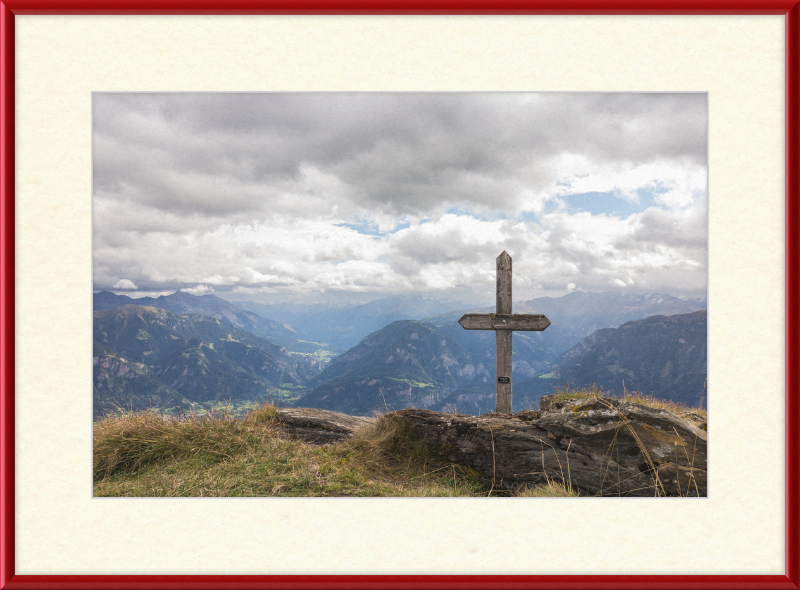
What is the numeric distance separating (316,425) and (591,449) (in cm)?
401

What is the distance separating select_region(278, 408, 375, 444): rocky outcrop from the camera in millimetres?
5207

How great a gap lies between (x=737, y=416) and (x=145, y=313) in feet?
787

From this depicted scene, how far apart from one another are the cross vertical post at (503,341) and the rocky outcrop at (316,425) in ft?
8.82

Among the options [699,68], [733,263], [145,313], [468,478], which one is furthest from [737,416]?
[145,313]

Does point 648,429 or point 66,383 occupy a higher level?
point 66,383

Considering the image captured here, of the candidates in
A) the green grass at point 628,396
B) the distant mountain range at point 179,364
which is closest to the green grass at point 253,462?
the green grass at point 628,396

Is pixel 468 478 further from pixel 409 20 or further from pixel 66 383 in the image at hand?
pixel 409 20

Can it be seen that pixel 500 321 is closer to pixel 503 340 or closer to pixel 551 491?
pixel 503 340

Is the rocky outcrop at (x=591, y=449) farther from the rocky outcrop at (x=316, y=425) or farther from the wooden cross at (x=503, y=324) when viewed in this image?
the wooden cross at (x=503, y=324)

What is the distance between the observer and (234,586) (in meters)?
2.79

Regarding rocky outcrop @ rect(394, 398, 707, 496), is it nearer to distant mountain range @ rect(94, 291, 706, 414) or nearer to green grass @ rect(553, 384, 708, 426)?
green grass @ rect(553, 384, 708, 426)

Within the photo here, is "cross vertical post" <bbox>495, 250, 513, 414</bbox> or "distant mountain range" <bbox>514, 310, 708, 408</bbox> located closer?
"cross vertical post" <bbox>495, 250, 513, 414</bbox>

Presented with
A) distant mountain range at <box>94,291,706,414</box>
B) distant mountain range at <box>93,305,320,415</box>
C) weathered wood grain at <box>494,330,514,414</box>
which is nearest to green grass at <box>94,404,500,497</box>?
weathered wood grain at <box>494,330,514,414</box>

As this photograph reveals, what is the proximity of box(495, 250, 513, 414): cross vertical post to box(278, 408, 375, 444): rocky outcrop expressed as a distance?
8.82 feet
